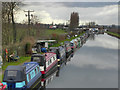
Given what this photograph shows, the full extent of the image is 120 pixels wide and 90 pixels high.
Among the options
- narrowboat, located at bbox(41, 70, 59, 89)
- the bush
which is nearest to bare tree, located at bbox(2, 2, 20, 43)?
the bush

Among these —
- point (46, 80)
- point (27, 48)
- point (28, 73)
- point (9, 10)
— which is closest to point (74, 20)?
point (9, 10)

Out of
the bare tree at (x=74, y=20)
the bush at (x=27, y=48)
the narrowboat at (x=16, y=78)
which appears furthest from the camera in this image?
the bare tree at (x=74, y=20)

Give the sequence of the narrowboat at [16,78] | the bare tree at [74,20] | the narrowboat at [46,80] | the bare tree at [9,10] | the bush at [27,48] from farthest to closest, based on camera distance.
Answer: the bare tree at [74,20] < the bush at [27,48] < the bare tree at [9,10] < the narrowboat at [46,80] < the narrowboat at [16,78]

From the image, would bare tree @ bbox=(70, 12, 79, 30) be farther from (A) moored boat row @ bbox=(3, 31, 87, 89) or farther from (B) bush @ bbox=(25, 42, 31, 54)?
(A) moored boat row @ bbox=(3, 31, 87, 89)

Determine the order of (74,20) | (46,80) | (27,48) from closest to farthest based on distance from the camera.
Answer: (46,80), (27,48), (74,20)

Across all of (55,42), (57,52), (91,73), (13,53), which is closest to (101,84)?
(91,73)

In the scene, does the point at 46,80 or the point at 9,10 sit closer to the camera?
the point at 46,80

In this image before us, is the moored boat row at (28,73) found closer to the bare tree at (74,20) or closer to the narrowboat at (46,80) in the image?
the narrowboat at (46,80)

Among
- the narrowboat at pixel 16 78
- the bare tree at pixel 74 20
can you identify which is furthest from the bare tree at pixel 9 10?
the bare tree at pixel 74 20

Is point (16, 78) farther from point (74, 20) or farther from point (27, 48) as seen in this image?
point (74, 20)

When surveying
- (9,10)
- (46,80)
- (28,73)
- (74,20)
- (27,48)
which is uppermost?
(74,20)

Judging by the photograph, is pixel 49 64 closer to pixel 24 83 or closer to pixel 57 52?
pixel 57 52

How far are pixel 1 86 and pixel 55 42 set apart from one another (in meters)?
47.8

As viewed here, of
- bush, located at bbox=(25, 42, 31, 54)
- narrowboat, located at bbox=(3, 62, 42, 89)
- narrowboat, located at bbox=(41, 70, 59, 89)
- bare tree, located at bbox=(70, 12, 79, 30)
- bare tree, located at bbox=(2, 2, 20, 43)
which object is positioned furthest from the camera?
bare tree, located at bbox=(70, 12, 79, 30)
